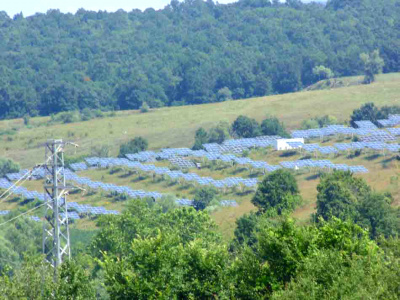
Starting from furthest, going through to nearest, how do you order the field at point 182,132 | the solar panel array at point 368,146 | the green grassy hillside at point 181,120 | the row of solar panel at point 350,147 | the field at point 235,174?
the green grassy hillside at point 181,120 → the field at point 182,132 → the row of solar panel at point 350,147 → the solar panel array at point 368,146 → the field at point 235,174

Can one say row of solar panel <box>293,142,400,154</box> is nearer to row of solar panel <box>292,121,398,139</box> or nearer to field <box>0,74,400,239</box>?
field <box>0,74,400,239</box>

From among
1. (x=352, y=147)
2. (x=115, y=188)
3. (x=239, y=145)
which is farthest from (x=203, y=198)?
(x=239, y=145)

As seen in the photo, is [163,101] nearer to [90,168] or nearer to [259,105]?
[259,105]

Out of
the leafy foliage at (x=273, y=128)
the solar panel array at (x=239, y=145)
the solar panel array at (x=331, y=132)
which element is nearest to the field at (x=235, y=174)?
the solar panel array at (x=331, y=132)

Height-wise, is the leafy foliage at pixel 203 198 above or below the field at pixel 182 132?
above

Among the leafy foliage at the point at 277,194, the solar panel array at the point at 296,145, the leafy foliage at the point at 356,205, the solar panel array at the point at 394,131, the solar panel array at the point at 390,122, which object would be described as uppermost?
the leafy foliage at the point at 356,205

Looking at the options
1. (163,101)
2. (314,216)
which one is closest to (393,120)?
(314,216)

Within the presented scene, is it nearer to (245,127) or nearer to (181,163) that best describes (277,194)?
(181,163)

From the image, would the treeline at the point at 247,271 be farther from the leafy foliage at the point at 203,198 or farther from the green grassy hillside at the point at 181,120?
the green grassy hillside at the point at 181,120
